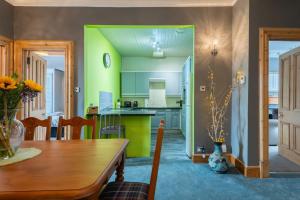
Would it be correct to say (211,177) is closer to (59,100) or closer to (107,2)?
(107,2)

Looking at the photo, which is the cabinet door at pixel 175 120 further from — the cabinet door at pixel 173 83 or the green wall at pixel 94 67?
the green wall at pixel 94 67

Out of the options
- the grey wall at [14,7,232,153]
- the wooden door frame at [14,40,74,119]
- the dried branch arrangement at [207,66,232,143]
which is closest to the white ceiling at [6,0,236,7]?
the grey wall at [14,7,232,153]

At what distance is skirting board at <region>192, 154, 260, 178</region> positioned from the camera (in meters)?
3.36

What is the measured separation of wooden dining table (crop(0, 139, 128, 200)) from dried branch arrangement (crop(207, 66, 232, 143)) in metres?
2.43

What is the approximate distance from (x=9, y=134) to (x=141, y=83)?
6.72 metres

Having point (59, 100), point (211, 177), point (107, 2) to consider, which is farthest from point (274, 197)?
point (59, 100)

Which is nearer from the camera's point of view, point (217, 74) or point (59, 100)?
point (217, 74)

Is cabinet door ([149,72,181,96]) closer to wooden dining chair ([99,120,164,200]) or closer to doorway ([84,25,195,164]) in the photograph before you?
doorway ([84,25,195,164])

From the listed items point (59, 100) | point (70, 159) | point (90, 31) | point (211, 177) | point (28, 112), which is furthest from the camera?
point (59, 100)

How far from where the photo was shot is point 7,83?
4.80 ft

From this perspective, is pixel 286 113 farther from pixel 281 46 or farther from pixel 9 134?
pixel 9 134

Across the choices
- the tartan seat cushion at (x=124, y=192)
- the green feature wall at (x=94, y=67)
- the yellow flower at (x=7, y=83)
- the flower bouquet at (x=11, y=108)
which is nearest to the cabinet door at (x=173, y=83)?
the green feature wall at (x=94, y=67)

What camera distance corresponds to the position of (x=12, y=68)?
3.94m

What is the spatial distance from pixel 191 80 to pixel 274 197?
2.32 metres
